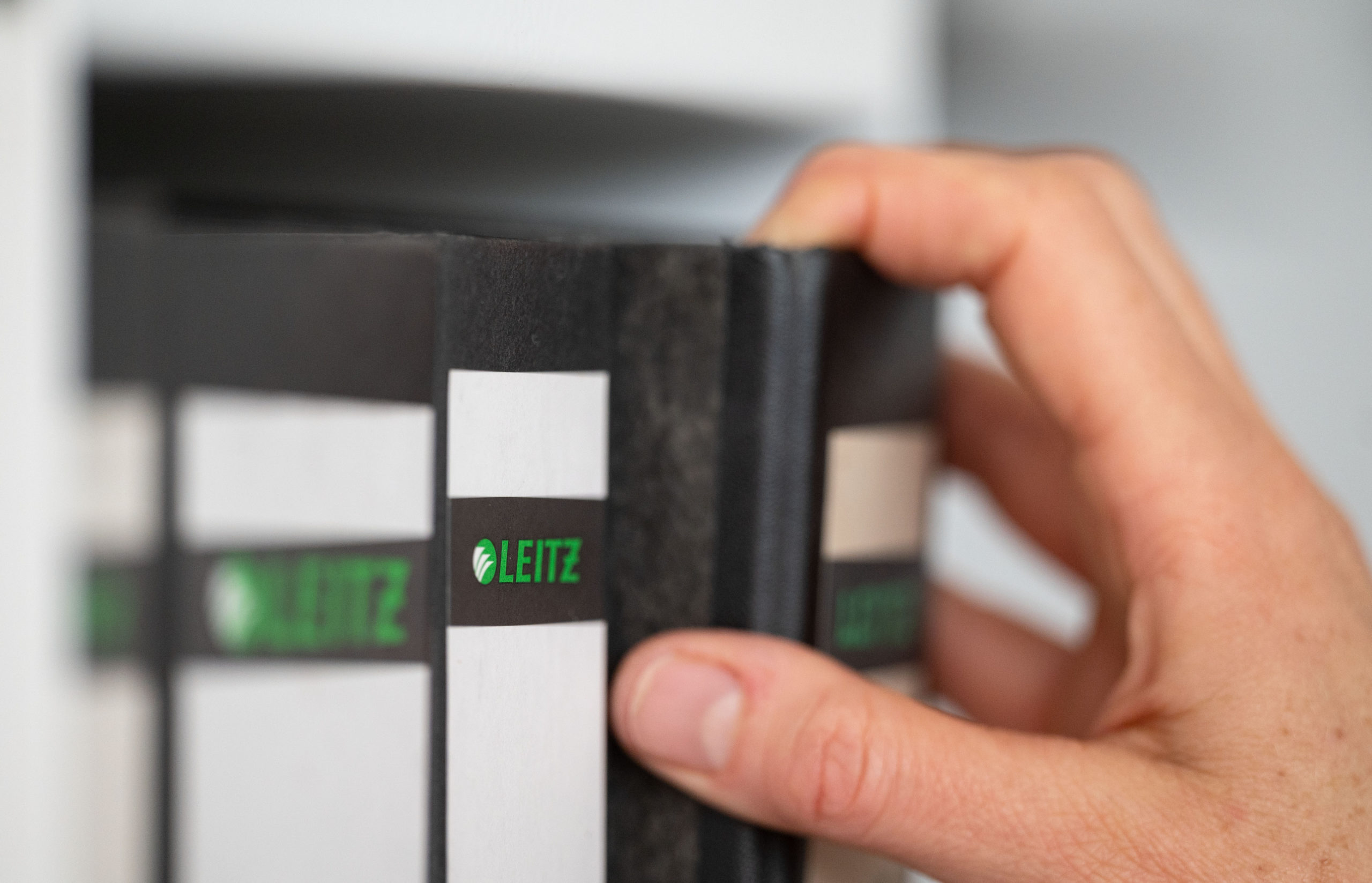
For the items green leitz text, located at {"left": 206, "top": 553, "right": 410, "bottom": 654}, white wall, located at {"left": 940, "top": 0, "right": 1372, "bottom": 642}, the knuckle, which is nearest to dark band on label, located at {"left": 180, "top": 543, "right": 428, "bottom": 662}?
green leitz text, located at {"left": 206, "top": 553, "right": 410, "bottom": 654}

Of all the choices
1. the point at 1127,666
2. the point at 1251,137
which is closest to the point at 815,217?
the point at 1127,666

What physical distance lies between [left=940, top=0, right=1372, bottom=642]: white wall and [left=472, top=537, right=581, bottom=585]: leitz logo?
0.72 metres

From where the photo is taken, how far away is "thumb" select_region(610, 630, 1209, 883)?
310 mm

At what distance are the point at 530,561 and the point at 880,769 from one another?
13 cm

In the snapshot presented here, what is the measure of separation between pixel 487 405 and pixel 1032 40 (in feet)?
2.47

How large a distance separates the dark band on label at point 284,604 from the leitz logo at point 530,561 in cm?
4

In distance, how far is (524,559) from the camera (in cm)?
25

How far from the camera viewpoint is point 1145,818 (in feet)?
1.03

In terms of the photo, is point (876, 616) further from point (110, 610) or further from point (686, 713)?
point (110, 610)

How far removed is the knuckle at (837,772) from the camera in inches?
12.6

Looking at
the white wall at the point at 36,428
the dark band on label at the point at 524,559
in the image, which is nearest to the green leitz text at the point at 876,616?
the dark band on label at the point at 524,559

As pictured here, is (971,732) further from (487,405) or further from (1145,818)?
(487,405)

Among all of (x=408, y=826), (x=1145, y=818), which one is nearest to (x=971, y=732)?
(x=1145, y=818)

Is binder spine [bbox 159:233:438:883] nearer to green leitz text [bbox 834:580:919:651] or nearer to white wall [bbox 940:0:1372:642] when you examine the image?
green leitz text [bbox 834:580:919:651]
